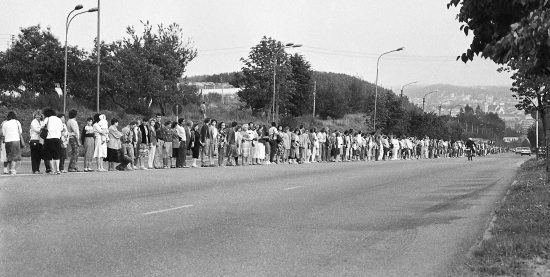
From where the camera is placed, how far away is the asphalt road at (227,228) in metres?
7.96

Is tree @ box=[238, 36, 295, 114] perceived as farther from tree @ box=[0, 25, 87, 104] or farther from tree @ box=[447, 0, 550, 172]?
tree @ box=[447, 0, 550, 172]

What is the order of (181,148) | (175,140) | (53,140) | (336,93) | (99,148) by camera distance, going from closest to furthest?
(53,140) → (99,148) → (175,140) → (181,148) → (336,93)

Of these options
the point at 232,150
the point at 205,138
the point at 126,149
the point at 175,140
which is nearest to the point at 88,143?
the point at 126,149

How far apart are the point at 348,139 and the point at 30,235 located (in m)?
37.2

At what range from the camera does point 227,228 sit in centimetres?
1067

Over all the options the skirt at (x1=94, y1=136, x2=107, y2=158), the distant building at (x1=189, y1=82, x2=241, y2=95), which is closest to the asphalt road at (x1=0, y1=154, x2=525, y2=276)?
the skirt at (x1=94, y1=136, x2=107, y2=158)

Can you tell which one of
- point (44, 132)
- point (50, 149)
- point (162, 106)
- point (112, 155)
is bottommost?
point (112, 155)

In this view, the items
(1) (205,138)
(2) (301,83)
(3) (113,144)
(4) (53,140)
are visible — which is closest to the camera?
(4) (53,140)

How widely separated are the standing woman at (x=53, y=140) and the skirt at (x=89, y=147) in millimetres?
2126

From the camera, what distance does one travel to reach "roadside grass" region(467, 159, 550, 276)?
772 centimetres

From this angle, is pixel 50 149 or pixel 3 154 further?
pixel 3 154

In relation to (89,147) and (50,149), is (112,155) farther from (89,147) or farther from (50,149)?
(50,149)

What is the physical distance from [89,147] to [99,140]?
37cm

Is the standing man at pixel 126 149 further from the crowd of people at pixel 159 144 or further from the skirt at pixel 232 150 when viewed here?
the skirt at pixel 232 150
